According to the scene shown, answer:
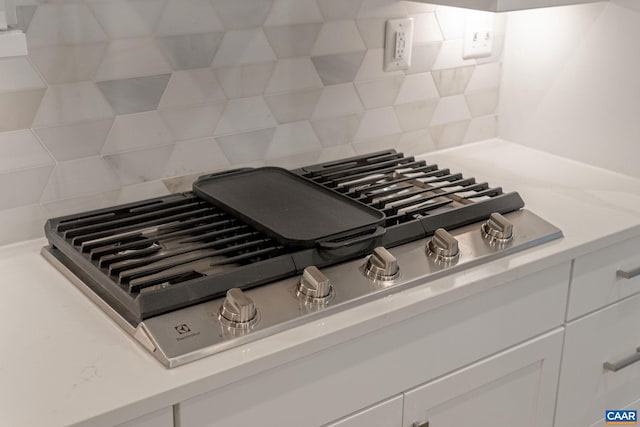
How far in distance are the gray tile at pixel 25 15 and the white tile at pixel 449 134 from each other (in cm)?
104

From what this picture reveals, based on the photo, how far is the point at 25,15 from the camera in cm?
143

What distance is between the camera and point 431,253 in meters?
1.43

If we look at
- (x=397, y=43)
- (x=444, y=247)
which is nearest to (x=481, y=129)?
(x=397, y=43)

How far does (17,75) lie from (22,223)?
0.28m

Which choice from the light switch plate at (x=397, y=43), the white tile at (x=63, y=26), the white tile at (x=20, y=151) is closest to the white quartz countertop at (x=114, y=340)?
the white tile at (x=20, y=151)

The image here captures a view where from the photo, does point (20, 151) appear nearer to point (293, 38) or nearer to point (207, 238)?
point (207, 238)

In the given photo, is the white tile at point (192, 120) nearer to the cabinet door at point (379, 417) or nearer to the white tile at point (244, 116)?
the white tile at point (244, 116)

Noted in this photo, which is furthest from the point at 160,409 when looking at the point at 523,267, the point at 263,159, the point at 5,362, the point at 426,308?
the point at 263,159

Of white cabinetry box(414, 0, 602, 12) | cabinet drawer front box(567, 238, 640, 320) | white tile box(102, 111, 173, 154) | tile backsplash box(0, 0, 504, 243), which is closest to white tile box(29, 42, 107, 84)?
tile backsplash box(0, 0, 504, 243)

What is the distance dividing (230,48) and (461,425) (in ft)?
2.90

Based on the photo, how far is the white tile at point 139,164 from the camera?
1.61 meters

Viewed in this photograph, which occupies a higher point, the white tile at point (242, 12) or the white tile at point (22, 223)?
the white tile at point (242, 12)

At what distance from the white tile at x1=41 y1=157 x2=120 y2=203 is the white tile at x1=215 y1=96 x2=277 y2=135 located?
0.25 meters

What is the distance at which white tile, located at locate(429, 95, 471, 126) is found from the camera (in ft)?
6.83
